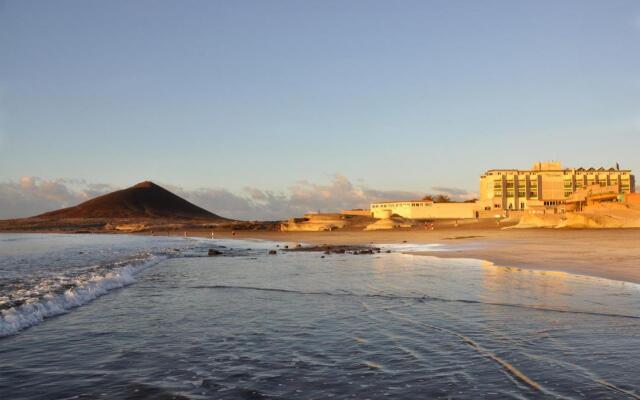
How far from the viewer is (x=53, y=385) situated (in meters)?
6.77

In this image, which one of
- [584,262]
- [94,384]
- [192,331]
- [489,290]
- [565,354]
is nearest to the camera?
[94,384]

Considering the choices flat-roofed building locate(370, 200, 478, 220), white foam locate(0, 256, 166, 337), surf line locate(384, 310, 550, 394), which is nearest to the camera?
surf line locate(384, 310, 550, 394)

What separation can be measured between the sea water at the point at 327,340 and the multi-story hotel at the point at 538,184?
344 feet

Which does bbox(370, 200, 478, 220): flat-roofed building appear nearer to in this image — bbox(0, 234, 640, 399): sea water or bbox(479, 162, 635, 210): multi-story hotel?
bbox(479, 162, 635, 210): multi-story hotel

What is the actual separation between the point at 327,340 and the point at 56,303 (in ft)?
28.8

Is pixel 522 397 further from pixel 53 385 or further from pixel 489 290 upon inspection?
pixel 489 290

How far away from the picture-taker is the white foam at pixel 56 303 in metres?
11.5

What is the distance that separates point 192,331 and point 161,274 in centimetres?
1439

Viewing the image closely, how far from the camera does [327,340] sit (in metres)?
9.28

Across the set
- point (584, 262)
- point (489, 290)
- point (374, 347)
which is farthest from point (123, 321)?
point (584, 262)

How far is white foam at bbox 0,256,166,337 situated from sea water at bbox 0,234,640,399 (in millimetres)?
64

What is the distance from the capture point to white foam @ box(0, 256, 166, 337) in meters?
11.5

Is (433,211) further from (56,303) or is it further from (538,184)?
(56,303)

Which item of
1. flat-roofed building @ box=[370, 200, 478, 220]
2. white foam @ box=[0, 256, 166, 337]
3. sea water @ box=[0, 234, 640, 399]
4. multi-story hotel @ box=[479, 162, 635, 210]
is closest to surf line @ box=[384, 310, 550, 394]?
sea water @ box=[0, 234, 640, 399]
